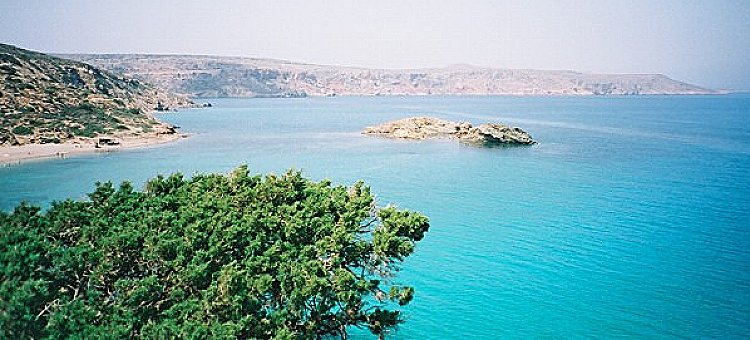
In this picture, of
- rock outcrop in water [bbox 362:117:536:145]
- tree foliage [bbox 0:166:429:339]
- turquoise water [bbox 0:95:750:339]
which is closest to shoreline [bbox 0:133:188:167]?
turquoise water [bbox 0:95:750:339]

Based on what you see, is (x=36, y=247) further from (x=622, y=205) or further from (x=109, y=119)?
(x=109, y=119)

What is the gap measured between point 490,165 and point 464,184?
19.0m

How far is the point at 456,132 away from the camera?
144750 mm

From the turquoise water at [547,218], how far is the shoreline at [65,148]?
4170mm

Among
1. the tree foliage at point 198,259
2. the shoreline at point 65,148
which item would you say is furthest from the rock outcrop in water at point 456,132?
the tree foliage at point 198,259

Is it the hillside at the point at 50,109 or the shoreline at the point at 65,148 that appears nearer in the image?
the shoreline at the point at 65,148

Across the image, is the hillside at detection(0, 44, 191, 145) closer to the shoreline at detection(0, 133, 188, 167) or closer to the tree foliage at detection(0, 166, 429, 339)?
the shoreline at detection(0, 133, 188, 167)

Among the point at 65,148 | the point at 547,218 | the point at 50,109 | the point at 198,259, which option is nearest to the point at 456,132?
the point at 547,218

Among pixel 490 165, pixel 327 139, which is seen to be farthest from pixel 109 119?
pixel 490 165

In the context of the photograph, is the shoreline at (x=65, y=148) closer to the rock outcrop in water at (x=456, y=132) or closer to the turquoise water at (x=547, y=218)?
the turquoise water at (x=547, y=218)

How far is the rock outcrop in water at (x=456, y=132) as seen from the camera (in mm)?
126875

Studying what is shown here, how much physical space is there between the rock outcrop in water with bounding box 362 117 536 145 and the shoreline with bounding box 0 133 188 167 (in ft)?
178

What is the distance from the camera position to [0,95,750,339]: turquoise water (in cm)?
3753

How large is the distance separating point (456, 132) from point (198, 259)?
124539mm
